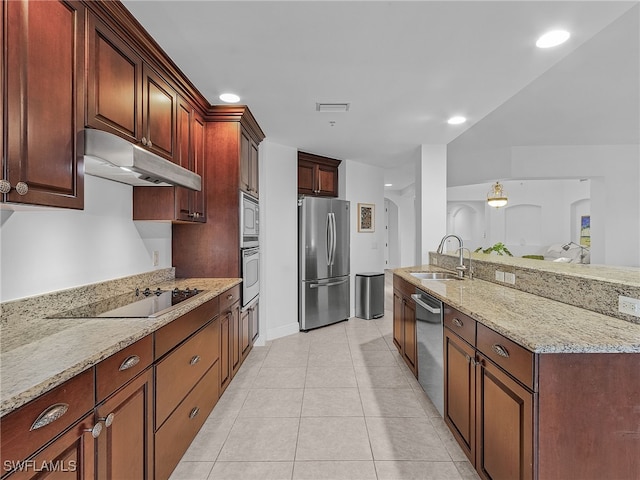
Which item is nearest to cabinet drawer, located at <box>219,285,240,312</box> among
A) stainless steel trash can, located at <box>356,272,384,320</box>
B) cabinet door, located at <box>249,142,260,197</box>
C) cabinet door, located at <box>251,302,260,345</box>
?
cabinet door, located at <box>251,302,260,345</box>

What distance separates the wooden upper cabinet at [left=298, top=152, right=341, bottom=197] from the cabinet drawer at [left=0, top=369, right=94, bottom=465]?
147 inches

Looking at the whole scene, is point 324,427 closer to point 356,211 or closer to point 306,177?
point 306,177

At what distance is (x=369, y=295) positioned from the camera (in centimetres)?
496

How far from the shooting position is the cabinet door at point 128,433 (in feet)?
3.69

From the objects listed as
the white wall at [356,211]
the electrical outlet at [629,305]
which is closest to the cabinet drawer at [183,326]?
the electrical outlet at [629,305]

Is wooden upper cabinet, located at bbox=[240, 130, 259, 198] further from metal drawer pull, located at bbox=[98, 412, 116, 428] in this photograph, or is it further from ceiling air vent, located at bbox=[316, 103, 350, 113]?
metal drawer pull, located at bbox=[98, 412, 116, 428]

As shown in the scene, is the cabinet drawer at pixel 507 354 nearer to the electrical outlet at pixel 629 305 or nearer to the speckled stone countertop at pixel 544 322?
the speckled stone countertop at pixel 544 322

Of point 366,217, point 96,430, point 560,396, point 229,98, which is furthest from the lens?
point 366,217

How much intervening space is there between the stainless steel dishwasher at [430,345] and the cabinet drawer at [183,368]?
1541 millimetres

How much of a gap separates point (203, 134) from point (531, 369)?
288 cm

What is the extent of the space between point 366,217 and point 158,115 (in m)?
3.69

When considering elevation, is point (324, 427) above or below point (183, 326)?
below

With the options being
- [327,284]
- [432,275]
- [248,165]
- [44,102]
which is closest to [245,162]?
[248,165]

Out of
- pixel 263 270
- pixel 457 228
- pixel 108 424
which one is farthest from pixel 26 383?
pixel 457 228
